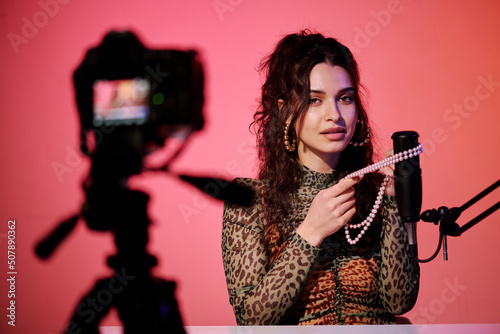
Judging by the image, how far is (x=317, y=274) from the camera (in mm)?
1179

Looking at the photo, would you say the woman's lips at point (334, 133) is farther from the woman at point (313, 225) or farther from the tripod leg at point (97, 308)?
the tripod leg at point (97, 308)

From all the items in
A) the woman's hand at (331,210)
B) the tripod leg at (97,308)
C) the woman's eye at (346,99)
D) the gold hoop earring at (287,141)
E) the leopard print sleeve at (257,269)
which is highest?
the woman's eye at (346,99)

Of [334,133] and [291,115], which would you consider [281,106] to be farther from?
[334,133]

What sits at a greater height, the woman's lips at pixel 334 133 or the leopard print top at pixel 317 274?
the woman's lips at pixel 334 133

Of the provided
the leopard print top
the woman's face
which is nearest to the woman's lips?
the woman's face

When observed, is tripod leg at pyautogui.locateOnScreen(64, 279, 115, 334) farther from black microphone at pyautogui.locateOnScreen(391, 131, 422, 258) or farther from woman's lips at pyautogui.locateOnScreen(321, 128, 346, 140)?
black microphone at pyautogui.locateOnScreen(391, 131, 422, 258)

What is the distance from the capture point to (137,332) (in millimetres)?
778

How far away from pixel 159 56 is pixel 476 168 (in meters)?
1.48

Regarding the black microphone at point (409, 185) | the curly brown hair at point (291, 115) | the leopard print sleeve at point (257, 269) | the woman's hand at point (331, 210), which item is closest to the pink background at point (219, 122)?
the curly brown hair at point (291, 115)

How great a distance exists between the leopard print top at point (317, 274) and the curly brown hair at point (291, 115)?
2.2 inches

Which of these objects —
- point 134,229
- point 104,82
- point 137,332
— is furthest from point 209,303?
point 137,332

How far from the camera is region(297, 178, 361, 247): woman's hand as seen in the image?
104cm

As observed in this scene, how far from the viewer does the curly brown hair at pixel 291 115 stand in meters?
1.23

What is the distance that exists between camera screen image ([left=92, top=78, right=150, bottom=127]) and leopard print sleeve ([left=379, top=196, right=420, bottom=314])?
1112 millimetres
